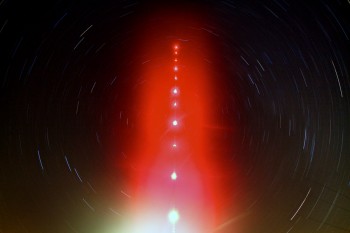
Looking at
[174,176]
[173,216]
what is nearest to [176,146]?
[174,176]

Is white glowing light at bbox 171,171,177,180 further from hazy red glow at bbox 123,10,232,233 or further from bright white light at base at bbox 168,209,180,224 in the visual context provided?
bright white light at base at bbox 168,209,180,224

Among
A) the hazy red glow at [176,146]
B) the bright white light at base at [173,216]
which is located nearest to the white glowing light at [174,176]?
the hazy red glow at [176,146]

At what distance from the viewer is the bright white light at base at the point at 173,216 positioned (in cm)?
664

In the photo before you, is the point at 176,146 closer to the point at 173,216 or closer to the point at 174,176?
the point at 174,176

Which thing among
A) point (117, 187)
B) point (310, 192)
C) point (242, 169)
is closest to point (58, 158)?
point (117, 187)

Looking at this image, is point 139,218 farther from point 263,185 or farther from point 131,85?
point 131,85

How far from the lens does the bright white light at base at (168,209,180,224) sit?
21.8 ft

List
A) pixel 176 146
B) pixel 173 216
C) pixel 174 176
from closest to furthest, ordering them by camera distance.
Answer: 1. pixel 173 216
2. pixel 174 176
3. pixel 176 146

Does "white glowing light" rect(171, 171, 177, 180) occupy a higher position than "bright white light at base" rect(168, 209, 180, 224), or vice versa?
"white glowing light" rect(171, 171, 177, 180)

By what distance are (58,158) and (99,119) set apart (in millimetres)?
2415

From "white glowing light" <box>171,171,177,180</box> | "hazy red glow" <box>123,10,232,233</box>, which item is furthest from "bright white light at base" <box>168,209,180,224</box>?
"white glowing light" <box>171,171,177,180</box>

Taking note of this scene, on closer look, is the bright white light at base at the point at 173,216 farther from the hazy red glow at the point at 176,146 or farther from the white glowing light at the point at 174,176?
the white glowing light at the point at 174,176

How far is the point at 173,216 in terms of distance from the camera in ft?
21.8

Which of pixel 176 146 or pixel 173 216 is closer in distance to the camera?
pixel 173 216
